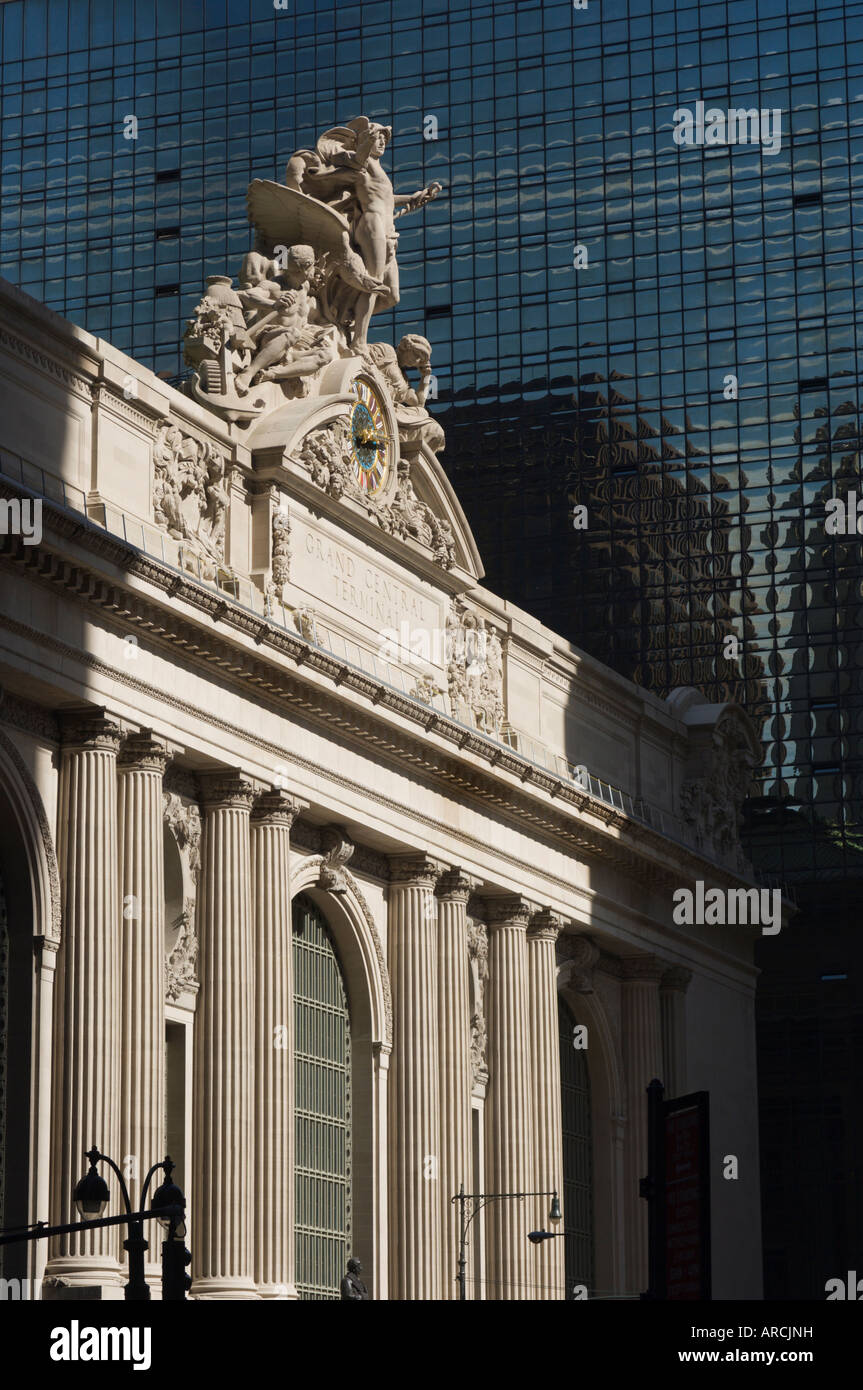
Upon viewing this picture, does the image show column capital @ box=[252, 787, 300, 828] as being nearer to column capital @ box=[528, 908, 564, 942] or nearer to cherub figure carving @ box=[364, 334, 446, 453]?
cherub figure carving @ box=[364, 334, 446, 453]

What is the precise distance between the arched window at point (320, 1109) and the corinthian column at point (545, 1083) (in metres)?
7.87

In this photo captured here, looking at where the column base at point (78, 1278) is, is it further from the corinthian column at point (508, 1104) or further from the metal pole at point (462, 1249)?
the corinthian column at point (508, 1104)

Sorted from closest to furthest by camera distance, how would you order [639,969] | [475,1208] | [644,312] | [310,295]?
[310,295]
[475,1208]
[639,969]
[644,312]

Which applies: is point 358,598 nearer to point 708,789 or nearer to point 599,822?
point 599,822

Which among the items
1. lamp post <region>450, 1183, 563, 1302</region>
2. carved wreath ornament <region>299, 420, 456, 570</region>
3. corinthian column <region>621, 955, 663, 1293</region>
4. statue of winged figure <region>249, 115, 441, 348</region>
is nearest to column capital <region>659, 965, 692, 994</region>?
corinthian column <region>621, 955, 663, 1293</region>

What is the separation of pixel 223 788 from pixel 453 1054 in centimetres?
1208

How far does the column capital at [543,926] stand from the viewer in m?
67.1

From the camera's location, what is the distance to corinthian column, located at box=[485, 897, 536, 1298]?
63.4 m

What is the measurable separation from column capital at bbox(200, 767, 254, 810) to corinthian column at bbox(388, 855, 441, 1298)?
29.2ft

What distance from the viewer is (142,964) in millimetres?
48656

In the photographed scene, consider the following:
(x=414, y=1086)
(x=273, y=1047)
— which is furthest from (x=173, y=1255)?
(x=414, y=1086)

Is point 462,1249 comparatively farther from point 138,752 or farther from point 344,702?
point 138,752

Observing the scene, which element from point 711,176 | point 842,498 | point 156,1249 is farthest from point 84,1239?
point 711,176
